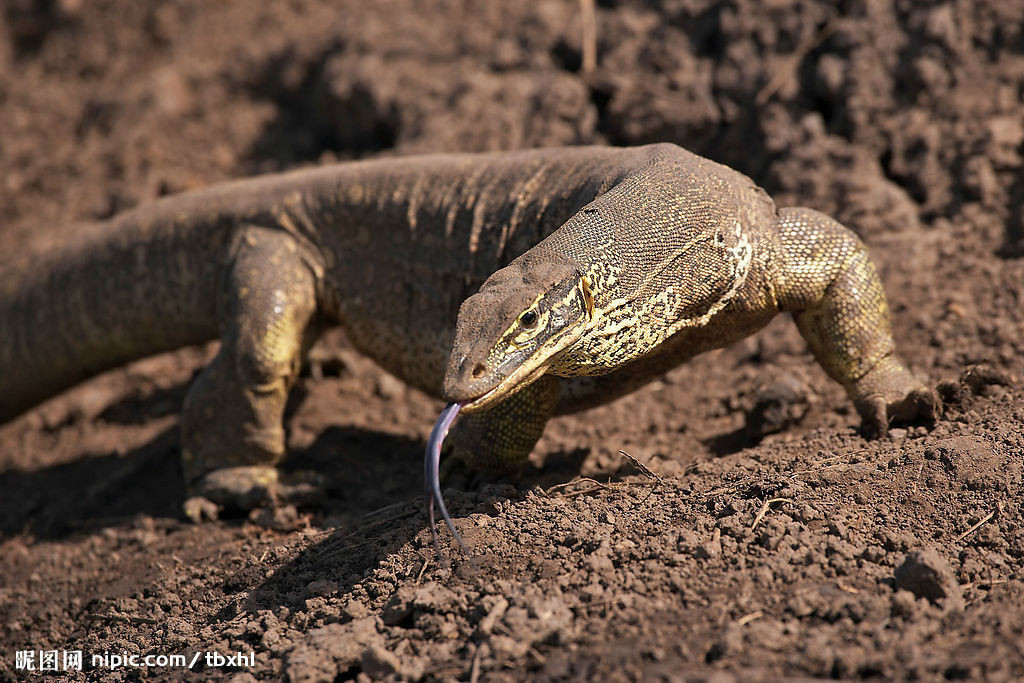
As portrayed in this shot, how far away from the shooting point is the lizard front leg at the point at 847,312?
17.0 ft

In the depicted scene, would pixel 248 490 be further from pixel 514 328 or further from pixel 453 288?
pixel 514 328

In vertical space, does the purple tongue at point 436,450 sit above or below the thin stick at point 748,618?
above

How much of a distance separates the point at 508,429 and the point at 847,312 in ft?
5.94

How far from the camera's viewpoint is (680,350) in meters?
5.32

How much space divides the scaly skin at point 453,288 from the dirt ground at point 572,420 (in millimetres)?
487

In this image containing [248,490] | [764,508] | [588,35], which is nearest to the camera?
[764,508]

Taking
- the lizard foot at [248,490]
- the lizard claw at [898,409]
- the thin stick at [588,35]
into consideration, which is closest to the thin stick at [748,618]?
the lizard claw at [898,409]

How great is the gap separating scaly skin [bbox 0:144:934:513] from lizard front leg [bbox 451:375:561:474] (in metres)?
0.01

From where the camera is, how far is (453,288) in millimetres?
6305

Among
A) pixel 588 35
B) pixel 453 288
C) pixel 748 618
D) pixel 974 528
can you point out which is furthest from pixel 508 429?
pixel 588 35

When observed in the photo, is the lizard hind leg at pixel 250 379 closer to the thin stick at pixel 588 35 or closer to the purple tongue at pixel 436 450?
the purple tongue at pixel 436 450

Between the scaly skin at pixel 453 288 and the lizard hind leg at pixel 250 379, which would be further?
the lizard hind leg at pixel 250 379

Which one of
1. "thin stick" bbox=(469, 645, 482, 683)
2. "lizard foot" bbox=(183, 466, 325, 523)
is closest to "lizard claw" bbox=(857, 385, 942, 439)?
"thin stick" bbox=(469, 645, 482, 683)

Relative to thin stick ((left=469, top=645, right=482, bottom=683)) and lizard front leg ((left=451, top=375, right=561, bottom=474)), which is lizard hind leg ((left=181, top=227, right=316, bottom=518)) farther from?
thin stick ((left=469, top=645, right=482, bottom=683))
